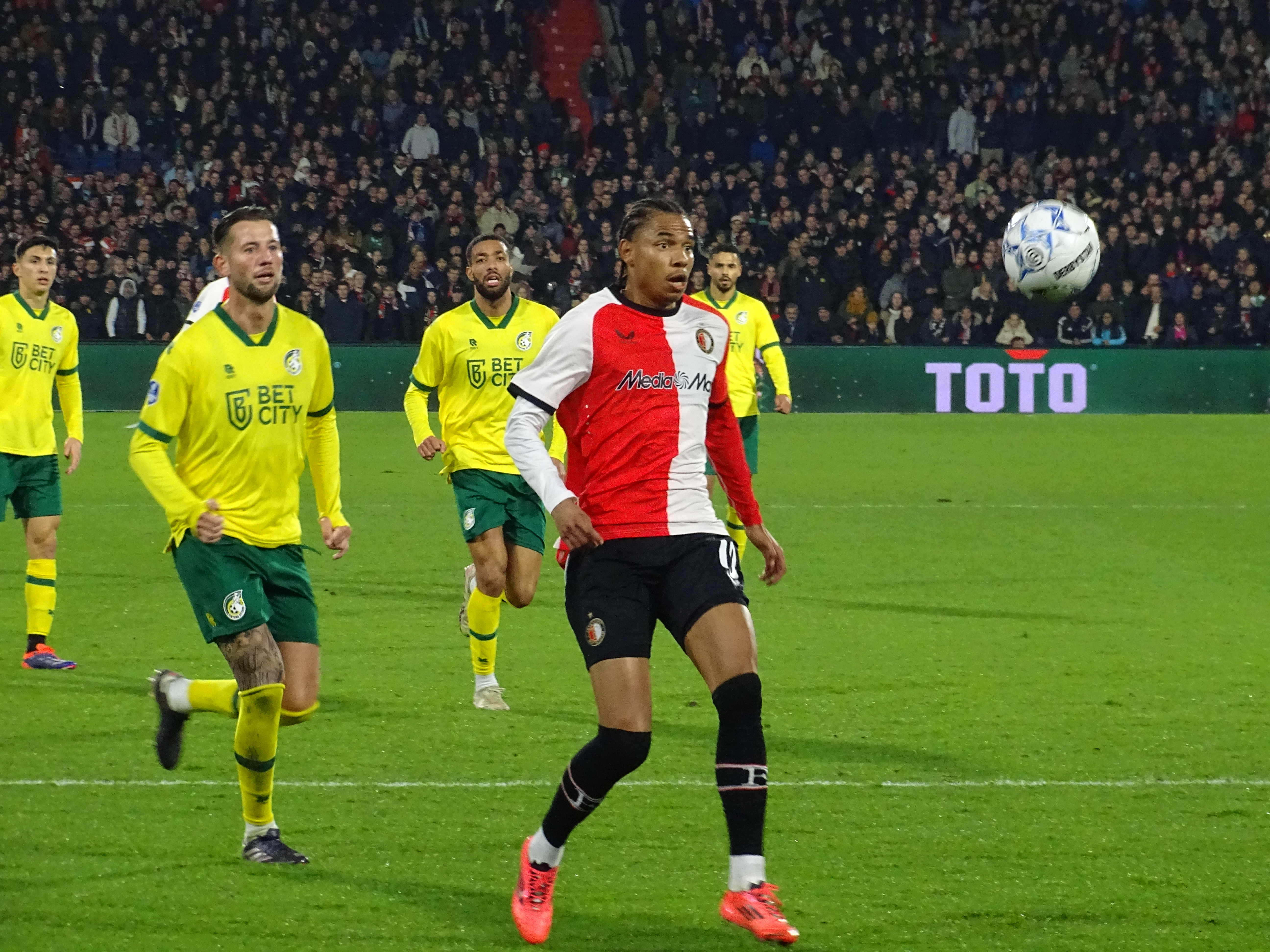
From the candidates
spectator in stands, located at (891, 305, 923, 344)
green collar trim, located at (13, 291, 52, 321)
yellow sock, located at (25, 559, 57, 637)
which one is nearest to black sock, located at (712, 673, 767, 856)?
yellow sock, located at (25, 559, 57, 637)

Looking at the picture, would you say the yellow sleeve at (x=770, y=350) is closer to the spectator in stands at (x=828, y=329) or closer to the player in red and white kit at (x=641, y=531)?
the player in red and white kit at (x=641, y=531)

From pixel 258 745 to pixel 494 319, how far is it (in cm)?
346

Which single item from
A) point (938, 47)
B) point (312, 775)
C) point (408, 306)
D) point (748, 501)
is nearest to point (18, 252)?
point (312, 775)

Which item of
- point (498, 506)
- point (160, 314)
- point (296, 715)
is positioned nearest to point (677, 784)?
point (296, 715)

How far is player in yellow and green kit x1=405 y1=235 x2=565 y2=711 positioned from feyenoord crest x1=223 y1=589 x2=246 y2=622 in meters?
2.56

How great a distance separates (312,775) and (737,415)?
5.78 meters

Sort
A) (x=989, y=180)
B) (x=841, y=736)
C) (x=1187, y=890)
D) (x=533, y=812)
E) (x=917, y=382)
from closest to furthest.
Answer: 1. (x=1187, y=890)
2. (x=533, y=812)
3. (x=841, y=736)
4. (x=917, y=382)
5. (x=989, y=180)

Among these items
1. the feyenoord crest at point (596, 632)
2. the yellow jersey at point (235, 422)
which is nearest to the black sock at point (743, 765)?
the feyenoord crest at point (596, 632)

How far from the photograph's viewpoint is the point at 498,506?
26.1 ft

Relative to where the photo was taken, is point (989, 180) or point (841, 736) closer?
point (841, 736)

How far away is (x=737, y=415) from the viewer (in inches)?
459

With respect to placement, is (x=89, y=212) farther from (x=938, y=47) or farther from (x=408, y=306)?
(x=938, y=47)

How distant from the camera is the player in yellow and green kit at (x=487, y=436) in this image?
309 inches

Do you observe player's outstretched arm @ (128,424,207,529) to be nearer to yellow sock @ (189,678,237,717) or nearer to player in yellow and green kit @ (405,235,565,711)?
yellow sock @ (189,678,237,717)
